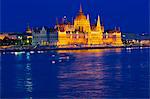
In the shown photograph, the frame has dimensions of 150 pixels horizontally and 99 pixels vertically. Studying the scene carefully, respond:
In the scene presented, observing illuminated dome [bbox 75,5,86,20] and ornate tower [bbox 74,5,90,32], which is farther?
illuminated dome [bbox 75,5,86,20]

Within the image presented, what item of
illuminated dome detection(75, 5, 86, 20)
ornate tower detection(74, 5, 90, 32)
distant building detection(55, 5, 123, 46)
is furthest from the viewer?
illuminated dome detection(75, 5, 86, 20)

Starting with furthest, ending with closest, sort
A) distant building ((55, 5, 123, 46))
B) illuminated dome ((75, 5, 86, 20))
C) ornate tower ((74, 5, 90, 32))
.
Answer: illuminated dome ((75, 5, 86, 20)), ornate tower ((74, 5, 90, 32)), distant building ((55, 5, 123, 46))

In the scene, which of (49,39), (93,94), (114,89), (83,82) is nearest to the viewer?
(93,94)

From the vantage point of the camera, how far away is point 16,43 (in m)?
44.6

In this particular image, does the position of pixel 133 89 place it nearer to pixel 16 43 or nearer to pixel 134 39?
pixel 16 43

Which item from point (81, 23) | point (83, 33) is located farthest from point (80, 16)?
point (83, 33)

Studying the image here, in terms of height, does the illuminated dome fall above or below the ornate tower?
above

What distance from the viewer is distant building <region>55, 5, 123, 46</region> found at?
49.2m

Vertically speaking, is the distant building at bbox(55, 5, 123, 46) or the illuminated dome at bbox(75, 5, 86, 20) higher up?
the illuminated dome at bbox(75, 5, 86, 20)

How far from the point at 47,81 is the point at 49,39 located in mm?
34938

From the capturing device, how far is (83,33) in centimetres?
5088

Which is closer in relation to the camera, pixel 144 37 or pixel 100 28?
pixel 100 28

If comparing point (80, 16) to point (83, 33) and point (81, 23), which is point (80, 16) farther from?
point (83, 33)

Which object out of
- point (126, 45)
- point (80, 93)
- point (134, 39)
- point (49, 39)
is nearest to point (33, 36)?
point (49, 39)
